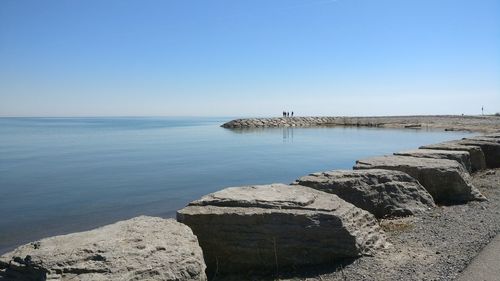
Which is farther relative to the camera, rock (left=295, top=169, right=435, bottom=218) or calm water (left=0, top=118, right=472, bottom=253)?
calm water (left=0, top=118, right=472, bottom=253)

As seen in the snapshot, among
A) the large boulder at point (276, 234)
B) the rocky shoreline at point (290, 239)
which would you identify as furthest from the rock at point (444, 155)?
the large boulder at point (276, 234)

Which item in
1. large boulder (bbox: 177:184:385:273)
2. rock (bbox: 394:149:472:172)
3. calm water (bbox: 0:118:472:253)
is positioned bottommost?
calm water (bbox: 0:118:472:253)

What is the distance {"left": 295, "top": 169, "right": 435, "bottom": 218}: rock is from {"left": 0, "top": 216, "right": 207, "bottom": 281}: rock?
11.2 feet

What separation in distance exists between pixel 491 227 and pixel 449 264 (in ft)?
6.05

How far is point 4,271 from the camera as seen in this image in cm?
363

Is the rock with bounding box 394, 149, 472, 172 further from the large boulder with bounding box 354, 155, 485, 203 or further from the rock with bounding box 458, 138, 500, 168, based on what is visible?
the rock with bounding box 458, 138, 500, 168

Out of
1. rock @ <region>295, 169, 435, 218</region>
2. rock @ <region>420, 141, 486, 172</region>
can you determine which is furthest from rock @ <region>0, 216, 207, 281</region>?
rock @ <region>420, 141, 486, 172</region>

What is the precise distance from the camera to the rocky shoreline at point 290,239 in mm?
3654

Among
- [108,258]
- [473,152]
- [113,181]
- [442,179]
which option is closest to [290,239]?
[108,258]

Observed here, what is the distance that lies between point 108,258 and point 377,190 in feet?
16.3

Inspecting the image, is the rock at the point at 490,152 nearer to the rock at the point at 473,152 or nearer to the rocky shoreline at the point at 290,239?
the rock at the point at 473,152

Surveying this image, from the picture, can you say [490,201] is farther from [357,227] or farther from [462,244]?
[357,227]

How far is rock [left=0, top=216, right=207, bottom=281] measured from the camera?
11.4ft

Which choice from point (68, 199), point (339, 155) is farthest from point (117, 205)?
point (339, 155)
